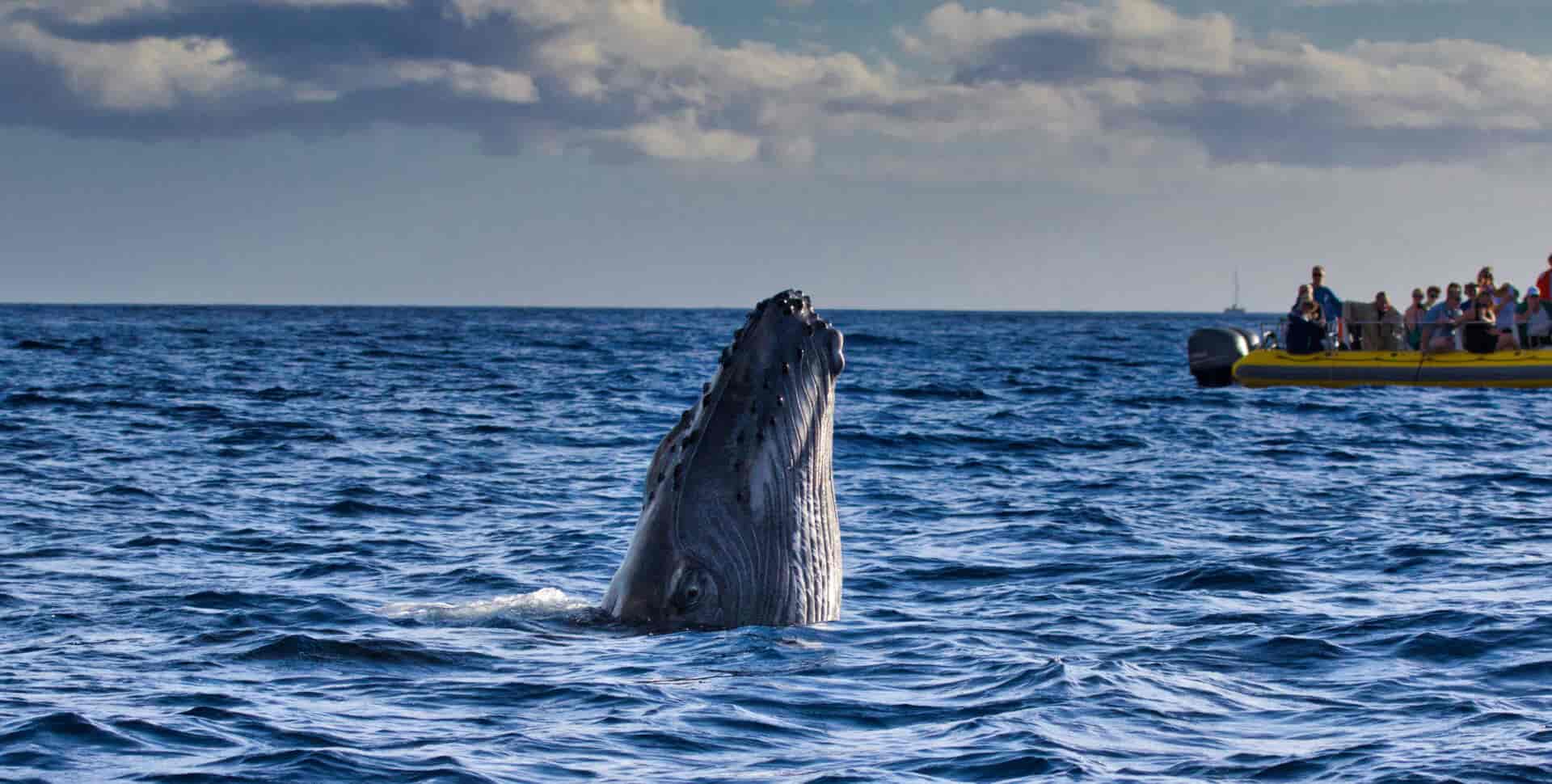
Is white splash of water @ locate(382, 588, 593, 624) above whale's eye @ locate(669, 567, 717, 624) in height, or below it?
below

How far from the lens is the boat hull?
3106 cm

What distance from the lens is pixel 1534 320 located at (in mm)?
32156

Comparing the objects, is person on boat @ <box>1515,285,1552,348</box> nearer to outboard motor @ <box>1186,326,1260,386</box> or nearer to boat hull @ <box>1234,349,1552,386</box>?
boat hull @ <box>1234,349,1552,386</box>

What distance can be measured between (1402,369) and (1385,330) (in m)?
1.64

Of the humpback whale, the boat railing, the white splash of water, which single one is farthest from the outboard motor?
the humpback whale

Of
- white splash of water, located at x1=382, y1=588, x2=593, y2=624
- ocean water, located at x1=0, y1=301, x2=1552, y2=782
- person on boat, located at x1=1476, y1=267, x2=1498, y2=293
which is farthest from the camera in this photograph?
person on boat, located at x1=1476, y1=267, x2=1498, y2=293

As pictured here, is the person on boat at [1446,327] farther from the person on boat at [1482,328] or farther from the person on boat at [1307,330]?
the person on boat at [1307,330]

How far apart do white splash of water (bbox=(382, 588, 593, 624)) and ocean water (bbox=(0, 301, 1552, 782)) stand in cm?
4

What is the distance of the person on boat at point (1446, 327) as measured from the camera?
31.6m

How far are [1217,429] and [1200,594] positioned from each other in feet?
51.5

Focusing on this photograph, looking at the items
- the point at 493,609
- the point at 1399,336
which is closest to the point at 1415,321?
the point at 1399,336

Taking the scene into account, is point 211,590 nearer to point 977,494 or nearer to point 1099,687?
point 1099,687

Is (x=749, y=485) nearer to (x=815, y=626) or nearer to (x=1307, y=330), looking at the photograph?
(x=815, y=626)

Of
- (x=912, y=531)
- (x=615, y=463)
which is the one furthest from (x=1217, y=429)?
(x=912, y=531)
